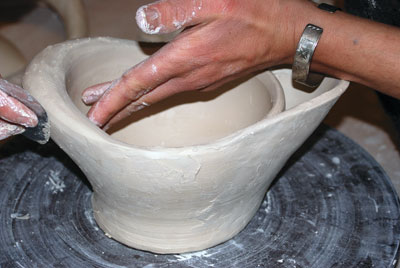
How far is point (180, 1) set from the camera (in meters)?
1.03

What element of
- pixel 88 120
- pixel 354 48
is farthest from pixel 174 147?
pixel 354 48

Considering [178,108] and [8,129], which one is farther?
[178,108]

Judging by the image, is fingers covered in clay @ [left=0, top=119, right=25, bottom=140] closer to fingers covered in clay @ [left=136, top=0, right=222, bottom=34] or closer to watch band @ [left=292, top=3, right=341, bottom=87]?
fingers covered in clay @ [left=136, top=0, right=222, bottom=34]

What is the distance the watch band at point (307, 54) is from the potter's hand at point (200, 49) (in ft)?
0.07

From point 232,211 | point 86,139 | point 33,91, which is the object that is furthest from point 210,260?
point 33,91

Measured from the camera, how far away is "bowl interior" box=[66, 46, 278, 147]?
4.13 ft

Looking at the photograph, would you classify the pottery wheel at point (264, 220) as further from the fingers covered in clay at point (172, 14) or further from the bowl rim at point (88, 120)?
the fingers covered in clay at point (172, 14)

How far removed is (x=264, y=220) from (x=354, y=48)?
0.40m

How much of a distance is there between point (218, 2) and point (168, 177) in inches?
12.7

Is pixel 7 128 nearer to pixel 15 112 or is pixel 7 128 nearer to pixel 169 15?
pixel 15 112

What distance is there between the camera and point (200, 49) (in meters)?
1.07

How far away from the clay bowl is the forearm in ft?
0.19

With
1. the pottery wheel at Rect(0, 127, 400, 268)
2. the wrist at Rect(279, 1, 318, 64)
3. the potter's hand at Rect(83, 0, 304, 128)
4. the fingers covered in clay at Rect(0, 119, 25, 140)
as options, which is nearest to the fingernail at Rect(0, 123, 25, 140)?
the fingers covered in clay at Rect(0, 119, 25, 140)

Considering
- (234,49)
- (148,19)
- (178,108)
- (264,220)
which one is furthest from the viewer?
(178,108)
